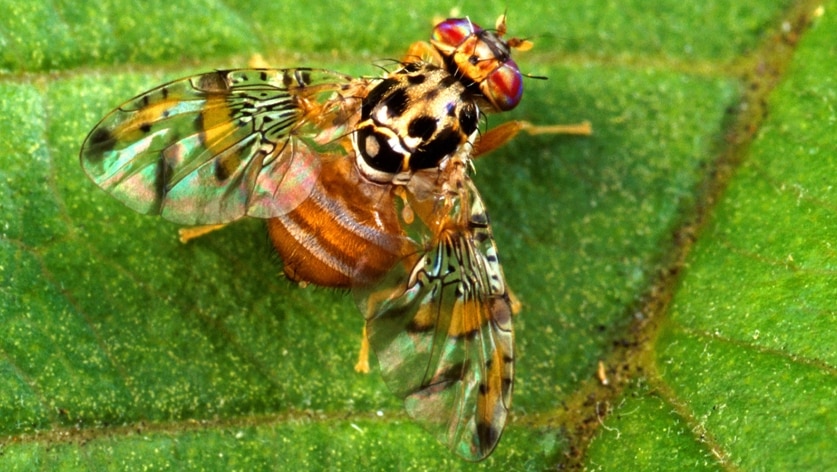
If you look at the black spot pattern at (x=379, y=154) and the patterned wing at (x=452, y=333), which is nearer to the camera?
the patterned wing at (x=452, y=333)

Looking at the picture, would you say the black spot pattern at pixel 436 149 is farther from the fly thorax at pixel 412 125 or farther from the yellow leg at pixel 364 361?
the yellow leg at pixel 364 361

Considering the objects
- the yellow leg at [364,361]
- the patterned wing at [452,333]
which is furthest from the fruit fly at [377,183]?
the yellow leg at [364,361]

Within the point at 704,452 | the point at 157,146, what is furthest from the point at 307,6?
the point at 704,452

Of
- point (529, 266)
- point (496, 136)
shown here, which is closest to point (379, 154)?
point (496, 136)

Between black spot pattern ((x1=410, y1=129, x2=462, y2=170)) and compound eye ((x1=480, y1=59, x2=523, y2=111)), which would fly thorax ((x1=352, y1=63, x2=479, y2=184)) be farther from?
compound eye ((x1=480, y1=59, x2=523, y2=111))

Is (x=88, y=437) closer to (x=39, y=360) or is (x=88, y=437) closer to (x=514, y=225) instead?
(x=39, y=360)

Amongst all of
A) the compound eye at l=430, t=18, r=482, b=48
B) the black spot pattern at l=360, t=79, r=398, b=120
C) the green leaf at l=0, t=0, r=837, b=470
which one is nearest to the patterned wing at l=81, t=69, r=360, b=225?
the black spot pattern at l=360, t=79, r=398, b=120

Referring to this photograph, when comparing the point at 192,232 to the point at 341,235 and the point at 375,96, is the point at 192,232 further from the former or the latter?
the point at 375,96
